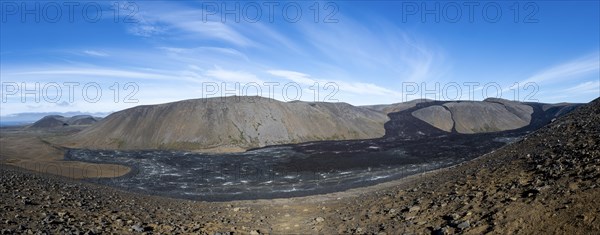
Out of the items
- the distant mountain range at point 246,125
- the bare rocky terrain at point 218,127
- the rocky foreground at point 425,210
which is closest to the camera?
the rocky foreground at point 425,210

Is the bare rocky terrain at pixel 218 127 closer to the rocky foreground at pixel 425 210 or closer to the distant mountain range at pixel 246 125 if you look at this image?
the distant mountain range at pixel 246 125

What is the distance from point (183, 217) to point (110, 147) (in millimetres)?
76660

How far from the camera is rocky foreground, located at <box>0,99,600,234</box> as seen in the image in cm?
1038

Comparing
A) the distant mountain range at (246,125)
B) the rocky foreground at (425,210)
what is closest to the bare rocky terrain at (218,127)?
the distant mountain range at (246,125)

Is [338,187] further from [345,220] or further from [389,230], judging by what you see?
[389,230]

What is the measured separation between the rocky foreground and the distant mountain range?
2323 inches

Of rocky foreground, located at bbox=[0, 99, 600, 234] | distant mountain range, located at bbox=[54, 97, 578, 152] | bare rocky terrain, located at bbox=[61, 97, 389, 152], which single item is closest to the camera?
rocky foreground, located at bbox=[0, 99, 600, 234]

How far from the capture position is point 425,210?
13930 millimetres

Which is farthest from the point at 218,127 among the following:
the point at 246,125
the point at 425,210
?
the point at 425,210

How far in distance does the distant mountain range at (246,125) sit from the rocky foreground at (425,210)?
59.0 m

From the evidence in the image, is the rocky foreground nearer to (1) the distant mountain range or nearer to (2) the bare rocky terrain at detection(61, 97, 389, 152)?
(1) the distant mountain range

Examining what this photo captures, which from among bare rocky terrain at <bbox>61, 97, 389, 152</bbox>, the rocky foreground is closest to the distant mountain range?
bare rocky terrain at <bbox>61, 97, 389, 152</bbox>

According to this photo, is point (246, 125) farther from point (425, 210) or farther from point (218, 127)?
point (425, 210)

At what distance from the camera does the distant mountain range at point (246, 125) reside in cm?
8506
